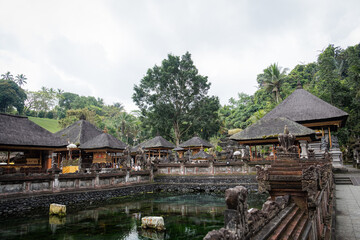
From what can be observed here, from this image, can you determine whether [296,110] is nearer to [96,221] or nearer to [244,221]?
[96,221]

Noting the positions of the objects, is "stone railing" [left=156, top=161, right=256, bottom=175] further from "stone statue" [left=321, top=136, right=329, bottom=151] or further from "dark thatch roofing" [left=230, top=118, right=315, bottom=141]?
"stone statue" [left=321, top=136, right=329, bottom=151]

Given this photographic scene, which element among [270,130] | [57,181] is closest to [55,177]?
[57,181]

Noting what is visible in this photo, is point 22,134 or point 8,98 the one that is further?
point 8,98

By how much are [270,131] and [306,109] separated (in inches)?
253

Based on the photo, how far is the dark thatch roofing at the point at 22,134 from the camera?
16312mm

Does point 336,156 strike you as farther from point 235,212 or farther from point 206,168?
point 235,212

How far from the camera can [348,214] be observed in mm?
8609

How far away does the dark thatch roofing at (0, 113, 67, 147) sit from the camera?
16.3 meters

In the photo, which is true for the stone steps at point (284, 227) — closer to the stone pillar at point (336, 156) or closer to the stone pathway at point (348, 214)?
the stone pathway at point (348, 214)

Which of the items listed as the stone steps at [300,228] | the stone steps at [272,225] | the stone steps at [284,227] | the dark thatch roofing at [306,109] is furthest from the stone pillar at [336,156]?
the stone steps at [272,225]

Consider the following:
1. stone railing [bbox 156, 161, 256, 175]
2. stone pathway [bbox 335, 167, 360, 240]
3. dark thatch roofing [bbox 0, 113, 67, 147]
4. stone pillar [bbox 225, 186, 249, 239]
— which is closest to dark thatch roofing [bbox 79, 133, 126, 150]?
dark thatch roofing [bbox 0, 113, 67, 147]

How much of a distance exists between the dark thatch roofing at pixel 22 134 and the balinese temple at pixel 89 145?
5.43m

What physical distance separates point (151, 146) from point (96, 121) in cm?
3407

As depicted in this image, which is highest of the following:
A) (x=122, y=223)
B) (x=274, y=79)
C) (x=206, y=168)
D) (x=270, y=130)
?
(x=274, y=79)
